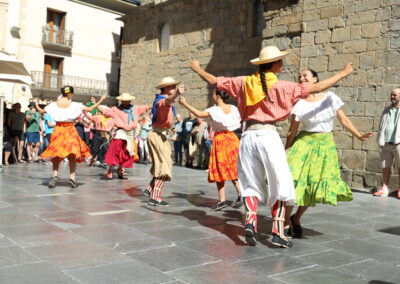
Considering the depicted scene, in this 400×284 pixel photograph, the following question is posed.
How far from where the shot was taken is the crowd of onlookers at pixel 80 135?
1257cm

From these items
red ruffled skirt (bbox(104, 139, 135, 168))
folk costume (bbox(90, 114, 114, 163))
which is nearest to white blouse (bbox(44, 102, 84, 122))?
red ruffled skirt (bbox(104, 139, 135, 168))

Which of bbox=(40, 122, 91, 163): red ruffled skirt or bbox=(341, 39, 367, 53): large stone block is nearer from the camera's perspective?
bbox=(40, 122, 91, 163): red ruffled skirt

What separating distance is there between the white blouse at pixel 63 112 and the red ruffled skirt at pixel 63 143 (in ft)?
0.50

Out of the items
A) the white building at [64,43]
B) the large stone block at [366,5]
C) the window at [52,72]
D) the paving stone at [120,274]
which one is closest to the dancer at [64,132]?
the paving stone at [120,274]

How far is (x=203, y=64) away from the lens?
51.6 ft

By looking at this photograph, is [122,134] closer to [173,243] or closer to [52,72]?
[173,243]

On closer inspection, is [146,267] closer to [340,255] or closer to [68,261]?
[68,261]

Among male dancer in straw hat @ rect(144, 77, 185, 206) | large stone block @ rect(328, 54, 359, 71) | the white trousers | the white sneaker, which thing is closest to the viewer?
the white trousers

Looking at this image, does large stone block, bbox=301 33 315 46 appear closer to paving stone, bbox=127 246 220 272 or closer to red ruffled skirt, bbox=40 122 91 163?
red ruffled skirt, bbox=40 122 91 163

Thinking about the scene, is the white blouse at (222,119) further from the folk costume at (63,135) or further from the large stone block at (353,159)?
the large stone block at (353,159)

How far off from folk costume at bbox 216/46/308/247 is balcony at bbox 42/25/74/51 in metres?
25.1

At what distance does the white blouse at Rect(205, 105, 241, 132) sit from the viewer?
6488 millimetres

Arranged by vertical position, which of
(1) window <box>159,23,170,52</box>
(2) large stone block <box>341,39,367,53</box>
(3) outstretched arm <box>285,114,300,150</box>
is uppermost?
(1) window <box>159,23,170,52</box>

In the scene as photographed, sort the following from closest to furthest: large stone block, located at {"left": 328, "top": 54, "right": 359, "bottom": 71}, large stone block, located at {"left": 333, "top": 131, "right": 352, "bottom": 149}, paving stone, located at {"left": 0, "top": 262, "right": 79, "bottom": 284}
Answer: paving stone, located at {"left": 0, "top": 262, "right": 79, "bottom": 284}, large stone block, located at {"left": 328, "top": 54, "right": 359, "bottom": 71}, large stone block, located at {"left": 333, "top": 131, "right": 352, "bottom": 149}
